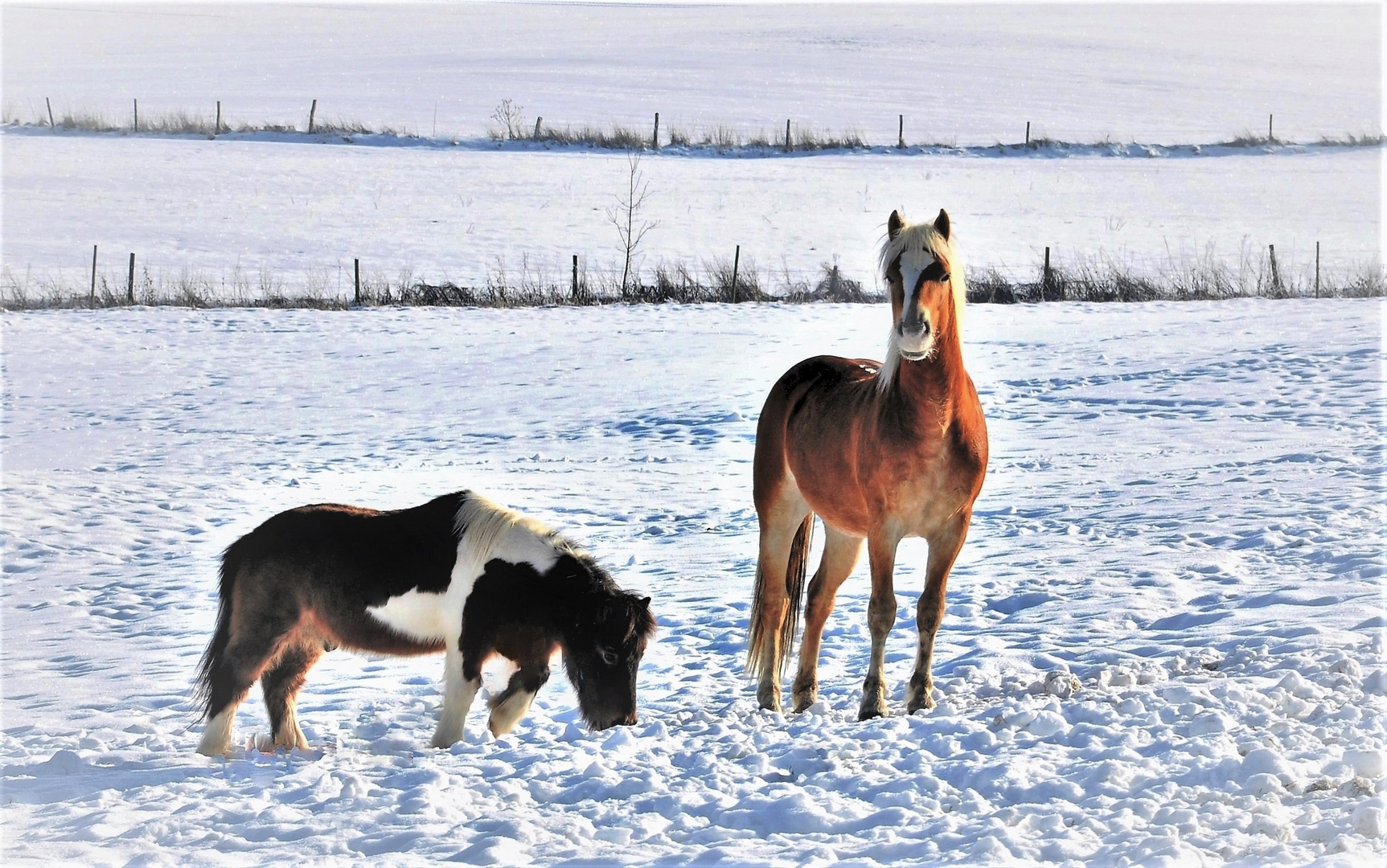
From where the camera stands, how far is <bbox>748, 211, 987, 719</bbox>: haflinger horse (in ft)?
18.1

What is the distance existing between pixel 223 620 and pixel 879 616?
3.00 meters

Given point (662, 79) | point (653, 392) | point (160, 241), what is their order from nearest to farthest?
point (653, 392)
point (160, 241)
point (662, 79)

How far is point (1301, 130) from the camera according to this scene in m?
44.6

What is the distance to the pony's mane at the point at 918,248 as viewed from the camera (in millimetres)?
5484

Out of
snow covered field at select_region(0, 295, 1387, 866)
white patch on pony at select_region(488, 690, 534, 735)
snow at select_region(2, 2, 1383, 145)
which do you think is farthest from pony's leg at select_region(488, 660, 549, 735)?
snow at select_region(2, 2, 1383, 145)

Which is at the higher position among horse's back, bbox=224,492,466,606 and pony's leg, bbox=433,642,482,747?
horse's back, bbox=224,492,466,606

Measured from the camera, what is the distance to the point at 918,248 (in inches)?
215

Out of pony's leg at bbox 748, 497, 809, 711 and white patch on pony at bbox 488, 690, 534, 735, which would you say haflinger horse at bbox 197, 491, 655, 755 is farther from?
pony's leg at bbox 748, 497, 809, 711

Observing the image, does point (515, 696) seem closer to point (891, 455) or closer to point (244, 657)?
point (244, 657)

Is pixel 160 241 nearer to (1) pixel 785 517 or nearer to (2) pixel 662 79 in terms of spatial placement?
(1) pixel 785 517

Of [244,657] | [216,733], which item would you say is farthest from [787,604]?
[216,733]

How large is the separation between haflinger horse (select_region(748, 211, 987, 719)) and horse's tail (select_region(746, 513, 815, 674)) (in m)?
0.06

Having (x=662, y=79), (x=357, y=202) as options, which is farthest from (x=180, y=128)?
(x=662, y=79)

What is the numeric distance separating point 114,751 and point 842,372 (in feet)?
12.6
